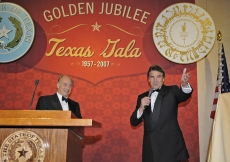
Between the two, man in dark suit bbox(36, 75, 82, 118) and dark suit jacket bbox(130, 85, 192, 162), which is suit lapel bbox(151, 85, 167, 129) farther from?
man in dark suit bbox(36, 75, 82, 118)

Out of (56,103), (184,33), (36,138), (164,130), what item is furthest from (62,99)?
(184,33)

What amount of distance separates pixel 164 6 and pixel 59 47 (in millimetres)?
1595

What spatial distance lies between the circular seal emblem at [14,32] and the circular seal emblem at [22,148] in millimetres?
2536

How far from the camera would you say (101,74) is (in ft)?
14.6

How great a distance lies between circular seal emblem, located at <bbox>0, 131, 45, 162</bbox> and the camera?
2104 millimetres

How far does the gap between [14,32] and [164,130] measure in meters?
2.60

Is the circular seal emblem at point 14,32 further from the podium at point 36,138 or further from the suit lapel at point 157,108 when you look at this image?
the podium at point 36,138

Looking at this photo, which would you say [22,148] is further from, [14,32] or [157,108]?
[14,32]

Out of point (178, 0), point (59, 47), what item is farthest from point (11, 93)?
point (178, 0)

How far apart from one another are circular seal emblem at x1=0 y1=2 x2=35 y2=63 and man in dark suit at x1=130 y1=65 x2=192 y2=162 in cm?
197

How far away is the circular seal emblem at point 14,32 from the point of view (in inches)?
177

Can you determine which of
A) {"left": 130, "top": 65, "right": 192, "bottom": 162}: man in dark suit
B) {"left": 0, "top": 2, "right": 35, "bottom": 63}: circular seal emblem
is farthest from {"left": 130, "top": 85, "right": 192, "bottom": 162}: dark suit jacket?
{"left": 0, "top": 2, "right": 35, "bottom": 63}: circular seal emblem

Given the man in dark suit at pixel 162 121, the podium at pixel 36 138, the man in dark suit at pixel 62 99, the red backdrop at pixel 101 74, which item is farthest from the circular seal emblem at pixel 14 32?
the podium at pixel 36 138

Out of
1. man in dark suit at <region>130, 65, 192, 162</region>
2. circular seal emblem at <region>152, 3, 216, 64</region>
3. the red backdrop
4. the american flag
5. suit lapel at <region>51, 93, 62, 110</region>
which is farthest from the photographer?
circular seal emblem at <region>152, 3, 216, 64</region>
